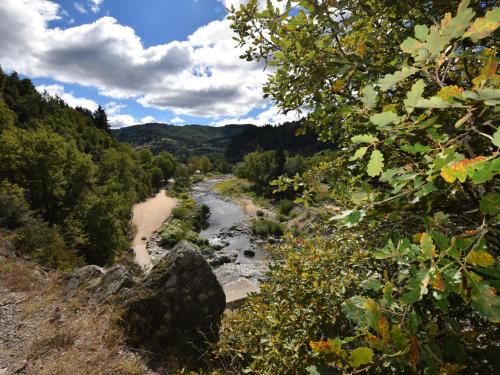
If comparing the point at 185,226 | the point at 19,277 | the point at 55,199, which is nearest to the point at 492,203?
the point at 19,277

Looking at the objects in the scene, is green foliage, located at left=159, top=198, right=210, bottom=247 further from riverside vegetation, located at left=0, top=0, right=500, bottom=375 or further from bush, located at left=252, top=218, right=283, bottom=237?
riverside vegetation, located at left=0, top=0, right=500, bottom=375

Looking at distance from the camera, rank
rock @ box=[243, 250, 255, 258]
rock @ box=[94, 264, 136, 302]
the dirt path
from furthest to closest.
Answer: the dirt path
rock @ box=[243, 250, 255, 258]
rock @ box=[94, 264, 136, 302]

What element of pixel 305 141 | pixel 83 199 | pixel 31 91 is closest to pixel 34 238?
pixel 83 199

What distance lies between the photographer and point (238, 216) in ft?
174

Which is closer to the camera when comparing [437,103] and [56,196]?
[437,103]

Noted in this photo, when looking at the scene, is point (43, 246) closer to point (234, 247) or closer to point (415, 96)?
point (415, 96)

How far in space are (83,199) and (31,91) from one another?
136 feet

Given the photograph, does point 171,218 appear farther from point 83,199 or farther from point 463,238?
point 463,238

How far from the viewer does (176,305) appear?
751cm

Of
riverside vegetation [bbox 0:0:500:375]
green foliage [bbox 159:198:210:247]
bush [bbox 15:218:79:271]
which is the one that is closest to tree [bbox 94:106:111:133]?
green foliage [bbox 159:198:210:247]

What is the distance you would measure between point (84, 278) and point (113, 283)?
5.77ft

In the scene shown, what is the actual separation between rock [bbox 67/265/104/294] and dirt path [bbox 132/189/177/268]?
20.3m

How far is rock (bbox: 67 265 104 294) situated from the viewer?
30.1 ft

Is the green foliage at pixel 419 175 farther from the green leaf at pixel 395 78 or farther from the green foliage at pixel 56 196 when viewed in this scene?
the green foliage at pixel 56 196
